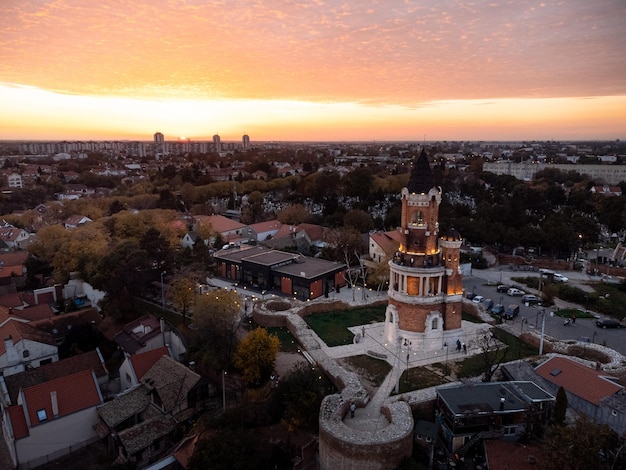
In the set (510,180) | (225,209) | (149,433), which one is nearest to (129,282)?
(149,433)

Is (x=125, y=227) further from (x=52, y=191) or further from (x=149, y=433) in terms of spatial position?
(x=52, y=191)

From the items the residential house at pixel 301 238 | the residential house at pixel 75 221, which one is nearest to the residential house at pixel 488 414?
the residential house at pixel 301 238

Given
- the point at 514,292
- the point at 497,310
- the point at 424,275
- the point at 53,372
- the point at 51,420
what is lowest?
the point at 51,420

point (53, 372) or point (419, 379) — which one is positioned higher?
point (419, 379)

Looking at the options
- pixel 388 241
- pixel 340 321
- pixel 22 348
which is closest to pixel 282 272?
pixel 340 321

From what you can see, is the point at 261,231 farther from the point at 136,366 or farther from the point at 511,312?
the point at 511,312

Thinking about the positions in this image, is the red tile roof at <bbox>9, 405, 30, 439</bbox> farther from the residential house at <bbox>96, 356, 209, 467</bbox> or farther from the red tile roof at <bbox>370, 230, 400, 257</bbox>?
the red tile roof at <bbox>370, 230, 400, 257</bbox>

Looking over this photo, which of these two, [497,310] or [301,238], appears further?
[301,238]
